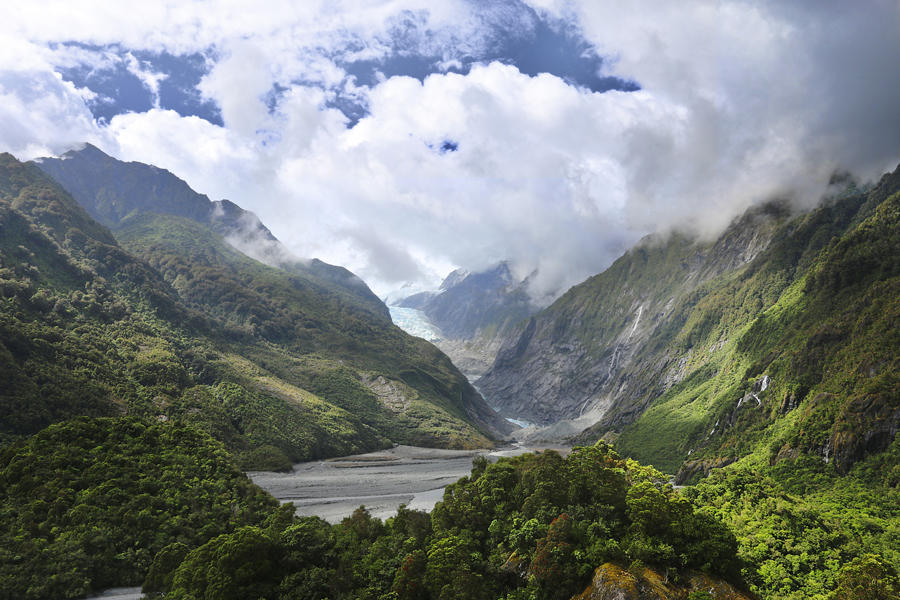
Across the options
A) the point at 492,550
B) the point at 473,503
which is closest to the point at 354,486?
the point at 473,503

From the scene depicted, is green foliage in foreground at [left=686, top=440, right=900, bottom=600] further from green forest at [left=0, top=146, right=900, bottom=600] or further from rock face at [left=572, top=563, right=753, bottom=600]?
rock face at [left=572, top=563, right=753, bottom=600]

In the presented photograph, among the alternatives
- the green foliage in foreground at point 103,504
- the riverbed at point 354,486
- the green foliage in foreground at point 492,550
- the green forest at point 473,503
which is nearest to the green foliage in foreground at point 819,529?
the green forest at point 473,503

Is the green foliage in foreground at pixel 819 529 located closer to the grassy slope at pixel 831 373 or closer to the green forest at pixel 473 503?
the green forest at pixel 473 503

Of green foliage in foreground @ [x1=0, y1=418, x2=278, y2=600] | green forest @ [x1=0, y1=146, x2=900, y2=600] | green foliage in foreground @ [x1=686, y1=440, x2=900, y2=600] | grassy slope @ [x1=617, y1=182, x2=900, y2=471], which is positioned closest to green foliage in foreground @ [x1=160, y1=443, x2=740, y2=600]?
green forest @ [x1=0, y1=146, x2=900, y2=600]

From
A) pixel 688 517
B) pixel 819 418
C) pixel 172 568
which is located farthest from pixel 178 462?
pixel 819 418

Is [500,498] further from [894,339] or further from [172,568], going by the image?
[894,339]

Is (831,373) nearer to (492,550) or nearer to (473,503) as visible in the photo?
(473,503)
